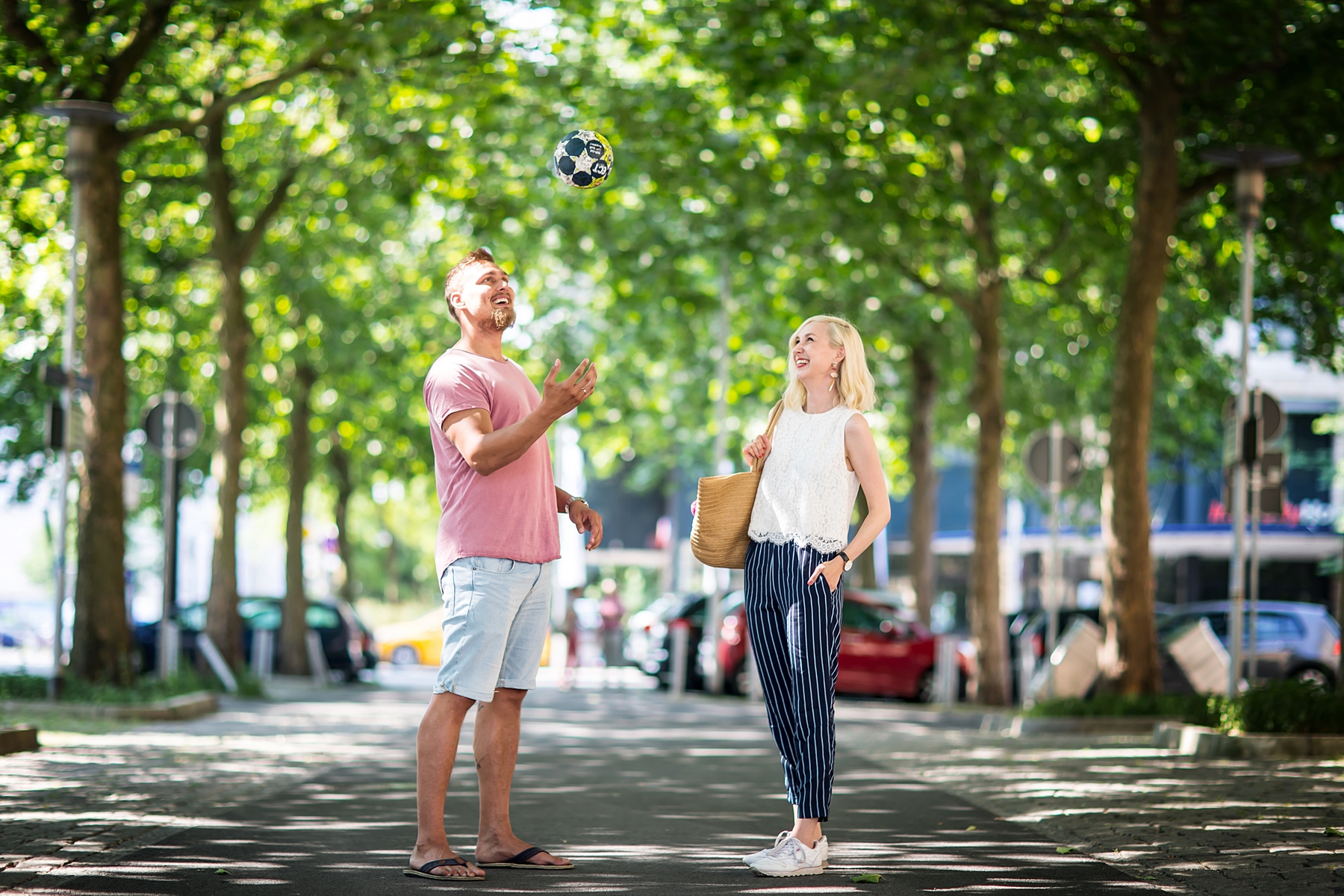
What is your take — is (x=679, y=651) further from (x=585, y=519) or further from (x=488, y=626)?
(x=488, y=626)

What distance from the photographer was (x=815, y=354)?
20.1ft

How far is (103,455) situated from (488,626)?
10.0 meters

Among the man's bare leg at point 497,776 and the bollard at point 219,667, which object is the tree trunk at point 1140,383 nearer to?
the man's bare leg at point 497,776

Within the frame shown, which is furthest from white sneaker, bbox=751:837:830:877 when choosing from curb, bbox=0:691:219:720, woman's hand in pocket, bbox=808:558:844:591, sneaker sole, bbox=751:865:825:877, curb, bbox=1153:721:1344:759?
curb, bbox=0:691:219:720

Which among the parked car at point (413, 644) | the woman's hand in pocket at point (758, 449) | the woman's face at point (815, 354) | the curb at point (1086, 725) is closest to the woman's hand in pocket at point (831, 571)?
the woman's hand in pocket at point (758, 449)

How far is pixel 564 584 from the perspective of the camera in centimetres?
3925

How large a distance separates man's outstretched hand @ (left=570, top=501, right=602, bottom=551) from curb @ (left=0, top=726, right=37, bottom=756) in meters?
5.59

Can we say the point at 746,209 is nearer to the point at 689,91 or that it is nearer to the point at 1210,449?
the point at 689,91

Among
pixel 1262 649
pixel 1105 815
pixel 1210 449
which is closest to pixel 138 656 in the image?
pixel 1105 815

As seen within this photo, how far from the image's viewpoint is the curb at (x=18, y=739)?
994 centimetres

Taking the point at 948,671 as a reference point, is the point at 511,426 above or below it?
above

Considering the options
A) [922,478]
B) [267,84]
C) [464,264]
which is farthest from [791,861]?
[922,478]

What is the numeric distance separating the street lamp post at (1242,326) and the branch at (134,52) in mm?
9236

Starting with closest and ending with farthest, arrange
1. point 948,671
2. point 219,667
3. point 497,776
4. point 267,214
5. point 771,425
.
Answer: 1. point 497,776
2. point 771,425
3. point 219,667
4. point 267,214
5. point 948,671
